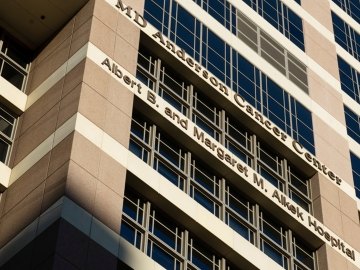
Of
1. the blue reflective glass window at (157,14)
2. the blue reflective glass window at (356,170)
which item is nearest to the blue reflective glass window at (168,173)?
the blue reflective glass window at (157,14)

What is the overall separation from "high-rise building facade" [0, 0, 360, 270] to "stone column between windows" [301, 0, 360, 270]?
0.09 m

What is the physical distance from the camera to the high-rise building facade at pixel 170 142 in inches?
1433

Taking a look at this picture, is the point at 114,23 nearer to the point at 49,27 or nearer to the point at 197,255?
the point at 49,27

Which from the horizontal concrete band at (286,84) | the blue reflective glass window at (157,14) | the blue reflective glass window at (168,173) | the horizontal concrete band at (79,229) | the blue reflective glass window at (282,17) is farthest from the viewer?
the blue reflective glass window at (282,17)

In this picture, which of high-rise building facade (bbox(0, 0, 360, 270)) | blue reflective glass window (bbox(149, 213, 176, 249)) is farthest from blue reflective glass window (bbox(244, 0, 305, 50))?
blue reflective glass window (bbox(149, 213, 176, 249))

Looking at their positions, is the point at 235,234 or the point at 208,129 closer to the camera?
the point at 235,234

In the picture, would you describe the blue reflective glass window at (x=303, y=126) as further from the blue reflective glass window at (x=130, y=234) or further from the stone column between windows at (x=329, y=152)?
the blue reflective glass window at (x=130, y=234)

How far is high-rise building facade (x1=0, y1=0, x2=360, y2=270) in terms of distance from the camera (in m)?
36.4

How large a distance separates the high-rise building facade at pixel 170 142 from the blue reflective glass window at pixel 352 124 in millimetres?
82

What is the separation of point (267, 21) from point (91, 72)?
1679 cm

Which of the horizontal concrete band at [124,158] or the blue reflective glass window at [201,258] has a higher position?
the horizontal concrete band at [124,158]

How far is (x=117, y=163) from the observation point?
38.2 m

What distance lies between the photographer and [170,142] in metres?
43.1

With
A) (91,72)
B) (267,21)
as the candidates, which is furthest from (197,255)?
(267,21)
